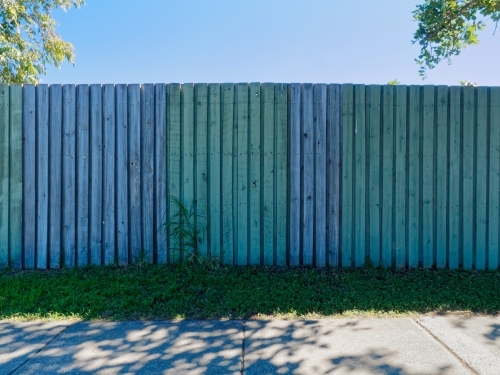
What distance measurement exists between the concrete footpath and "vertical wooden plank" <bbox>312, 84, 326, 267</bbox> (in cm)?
154

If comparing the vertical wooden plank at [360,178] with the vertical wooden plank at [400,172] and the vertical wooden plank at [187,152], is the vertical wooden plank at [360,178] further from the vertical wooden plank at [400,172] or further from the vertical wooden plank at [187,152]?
the vertical wooden plank at [187,152]

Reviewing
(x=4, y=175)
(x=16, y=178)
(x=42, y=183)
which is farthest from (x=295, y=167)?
(x=4, y=175)

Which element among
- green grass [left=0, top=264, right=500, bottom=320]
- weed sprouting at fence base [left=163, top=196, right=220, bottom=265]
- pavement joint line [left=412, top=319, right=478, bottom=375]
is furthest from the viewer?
weed sprouting at fence base [left=163, top=196, right=220, bottom=265]

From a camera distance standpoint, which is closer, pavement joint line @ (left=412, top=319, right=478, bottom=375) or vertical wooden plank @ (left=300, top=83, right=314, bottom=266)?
pavement joint line @ (left=412, top=319, right=478, bottom=375)

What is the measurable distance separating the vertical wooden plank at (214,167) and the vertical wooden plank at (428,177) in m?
2.83

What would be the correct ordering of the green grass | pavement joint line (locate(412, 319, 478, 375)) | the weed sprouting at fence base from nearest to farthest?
pavement joint line (locate(412, 319, 478, 375)) → the green grass → the weed sprouting at fence base

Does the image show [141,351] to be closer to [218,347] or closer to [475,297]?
[218,347]

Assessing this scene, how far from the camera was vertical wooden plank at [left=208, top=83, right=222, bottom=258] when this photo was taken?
5348 millimetres

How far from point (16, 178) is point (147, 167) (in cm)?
180

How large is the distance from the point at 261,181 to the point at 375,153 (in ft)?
5.33

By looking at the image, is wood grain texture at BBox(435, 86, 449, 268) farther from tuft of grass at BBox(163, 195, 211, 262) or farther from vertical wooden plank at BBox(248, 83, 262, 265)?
tuft of grass at BBox(163, 195, 211, 262)

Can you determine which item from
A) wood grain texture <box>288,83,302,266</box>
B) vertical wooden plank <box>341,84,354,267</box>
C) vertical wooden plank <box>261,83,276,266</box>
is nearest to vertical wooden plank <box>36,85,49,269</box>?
vertical wooden plank <box>261,83,276,266</box>

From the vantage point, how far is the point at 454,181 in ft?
17.7

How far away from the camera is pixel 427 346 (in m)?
3.41
